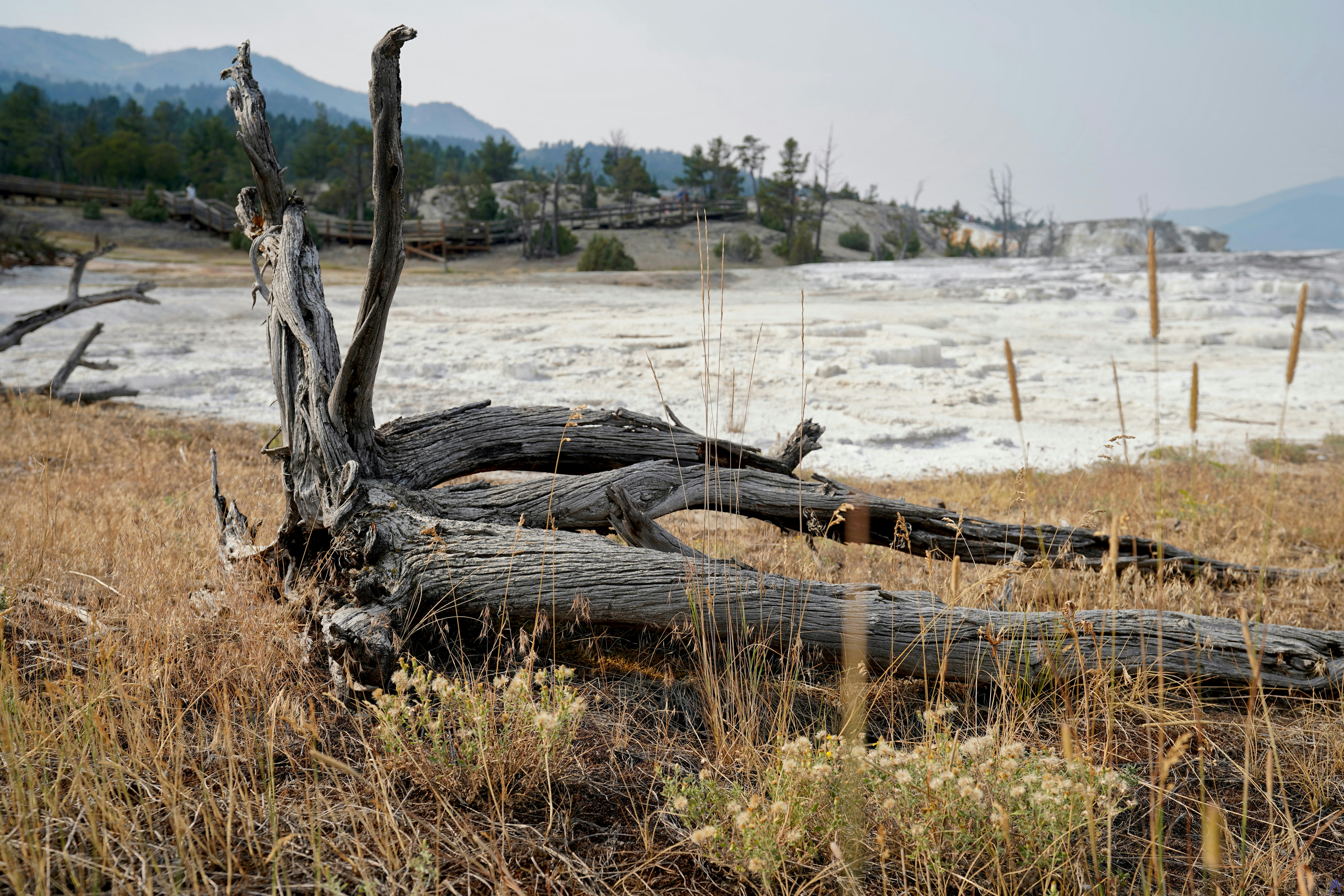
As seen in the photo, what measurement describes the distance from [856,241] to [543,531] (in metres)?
41.7

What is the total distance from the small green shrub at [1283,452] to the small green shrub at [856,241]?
3424 centimetres

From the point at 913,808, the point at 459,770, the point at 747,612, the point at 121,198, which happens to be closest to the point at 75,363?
the point at 459,770

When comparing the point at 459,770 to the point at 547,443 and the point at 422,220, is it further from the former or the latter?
the point at 422,220

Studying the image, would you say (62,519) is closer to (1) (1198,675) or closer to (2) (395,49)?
(2) (395,49)

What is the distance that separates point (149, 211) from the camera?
112 feet

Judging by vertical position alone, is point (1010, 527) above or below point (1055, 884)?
above

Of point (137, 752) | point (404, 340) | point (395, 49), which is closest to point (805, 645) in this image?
point (137, 752)

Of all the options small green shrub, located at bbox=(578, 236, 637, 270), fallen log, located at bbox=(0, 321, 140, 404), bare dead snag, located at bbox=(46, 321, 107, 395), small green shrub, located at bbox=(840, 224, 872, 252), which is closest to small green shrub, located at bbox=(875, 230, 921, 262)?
small green shrub, located at bbox=(840, 224, 872, 252)

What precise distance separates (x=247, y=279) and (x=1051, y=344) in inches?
734

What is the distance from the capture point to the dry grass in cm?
180

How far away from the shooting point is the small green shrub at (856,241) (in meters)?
41.7

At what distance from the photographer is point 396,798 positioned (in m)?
2.06

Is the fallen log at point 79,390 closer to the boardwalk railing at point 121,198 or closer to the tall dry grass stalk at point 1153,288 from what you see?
the tall dry grass stalk at point 1153,288

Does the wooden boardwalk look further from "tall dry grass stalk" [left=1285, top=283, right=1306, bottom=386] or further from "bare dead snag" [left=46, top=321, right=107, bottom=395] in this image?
"tall dry grass stalk" [left=1285, top=283, right=1306, bottom=386]
